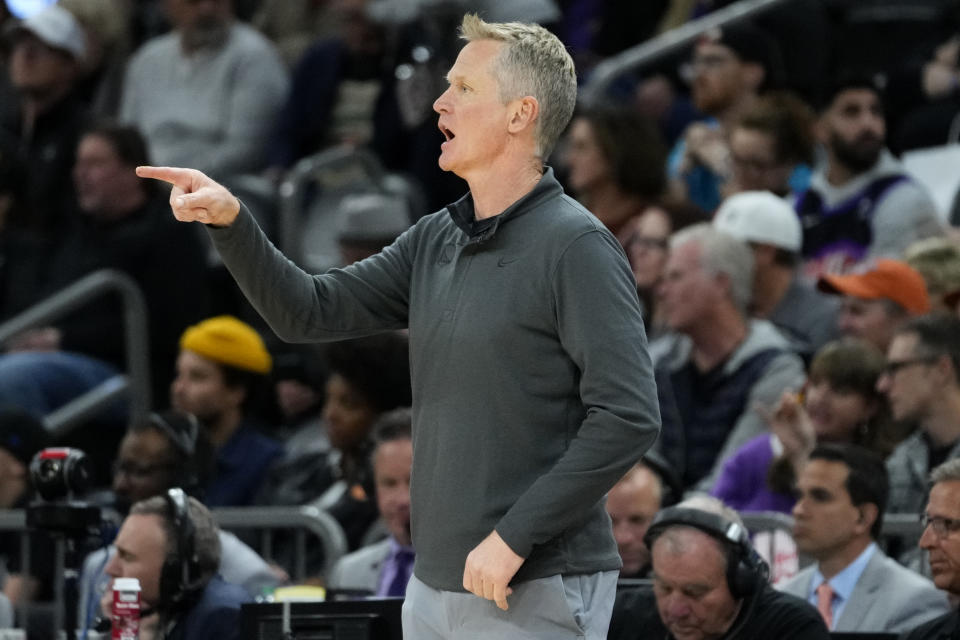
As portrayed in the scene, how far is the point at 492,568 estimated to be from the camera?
3.02 m

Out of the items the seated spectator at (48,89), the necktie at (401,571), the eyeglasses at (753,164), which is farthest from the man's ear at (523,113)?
the seated spectator at (48,89)

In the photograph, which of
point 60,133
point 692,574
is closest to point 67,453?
point 692,574

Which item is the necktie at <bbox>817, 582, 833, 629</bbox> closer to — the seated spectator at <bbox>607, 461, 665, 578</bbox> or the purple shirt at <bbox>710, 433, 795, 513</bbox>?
the seated spectator at <bbox>607, 461, 665, 578</bbox>

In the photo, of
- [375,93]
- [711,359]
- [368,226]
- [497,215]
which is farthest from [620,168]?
[497,215]

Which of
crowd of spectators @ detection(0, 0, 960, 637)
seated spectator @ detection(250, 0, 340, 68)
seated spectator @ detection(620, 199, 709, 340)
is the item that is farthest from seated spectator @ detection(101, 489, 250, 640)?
seated spectator @ detection(250, 0, 340, 68)

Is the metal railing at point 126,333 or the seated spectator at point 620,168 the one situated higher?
the seated spectator at point 620,168

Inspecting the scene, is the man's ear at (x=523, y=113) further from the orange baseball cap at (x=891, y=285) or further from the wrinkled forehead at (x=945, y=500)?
the orange baseball cap at (x=891, y=285)

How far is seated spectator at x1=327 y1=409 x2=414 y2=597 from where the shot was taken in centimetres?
610

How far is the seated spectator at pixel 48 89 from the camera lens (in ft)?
31.7

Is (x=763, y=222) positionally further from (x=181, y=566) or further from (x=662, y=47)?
(x=181, y=566)

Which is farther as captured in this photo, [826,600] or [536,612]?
[826,600]

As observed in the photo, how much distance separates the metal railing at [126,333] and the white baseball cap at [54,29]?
7.76 feet

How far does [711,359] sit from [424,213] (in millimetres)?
2381

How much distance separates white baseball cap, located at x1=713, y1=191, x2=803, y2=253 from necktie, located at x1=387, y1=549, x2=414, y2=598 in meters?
2.32
